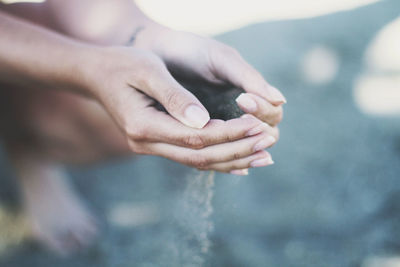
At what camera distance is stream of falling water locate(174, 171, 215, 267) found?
99 cm

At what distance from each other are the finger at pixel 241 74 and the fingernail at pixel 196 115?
161 mm

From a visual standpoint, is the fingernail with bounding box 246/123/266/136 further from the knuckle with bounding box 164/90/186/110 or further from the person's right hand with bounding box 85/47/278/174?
the knuckle with bounding box 164/90/186/110

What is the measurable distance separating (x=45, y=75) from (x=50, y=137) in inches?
14.9

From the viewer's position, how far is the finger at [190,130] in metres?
0.76

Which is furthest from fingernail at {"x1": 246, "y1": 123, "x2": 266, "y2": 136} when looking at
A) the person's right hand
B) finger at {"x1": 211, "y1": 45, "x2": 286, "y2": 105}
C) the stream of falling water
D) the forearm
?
the forearm

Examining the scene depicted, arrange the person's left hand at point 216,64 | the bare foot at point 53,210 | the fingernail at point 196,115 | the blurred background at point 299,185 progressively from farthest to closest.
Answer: the bare foot at point 53,210 → the blurred background at point 299,185 → the person's left hand at point 216,64 → the fingernail at point 196,115

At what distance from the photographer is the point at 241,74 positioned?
877 mm

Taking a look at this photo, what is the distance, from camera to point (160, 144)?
0.86m

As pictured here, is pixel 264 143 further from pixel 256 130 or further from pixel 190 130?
pixel 190 130

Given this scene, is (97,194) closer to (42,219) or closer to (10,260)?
(42,219)

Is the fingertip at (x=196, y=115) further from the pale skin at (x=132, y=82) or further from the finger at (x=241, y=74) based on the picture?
the finger at (x=241, y=74)

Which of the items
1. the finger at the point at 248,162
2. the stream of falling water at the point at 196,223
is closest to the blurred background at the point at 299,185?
the stream of falling water at the point at 196,223

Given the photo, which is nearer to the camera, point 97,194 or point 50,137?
point 50,137

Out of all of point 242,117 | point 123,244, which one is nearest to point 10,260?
point 123,244
